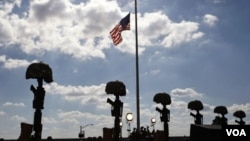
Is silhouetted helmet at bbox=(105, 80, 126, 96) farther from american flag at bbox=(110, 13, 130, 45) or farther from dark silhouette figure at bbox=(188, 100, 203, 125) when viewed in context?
dark silhouette figure at bbox=(188, 100, 203, 125)

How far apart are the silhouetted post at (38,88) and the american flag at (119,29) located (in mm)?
9414

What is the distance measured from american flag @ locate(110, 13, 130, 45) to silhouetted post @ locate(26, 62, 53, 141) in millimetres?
9414

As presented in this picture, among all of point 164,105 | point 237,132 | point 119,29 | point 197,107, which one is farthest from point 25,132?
point 197,107

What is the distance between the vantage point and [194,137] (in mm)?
13516

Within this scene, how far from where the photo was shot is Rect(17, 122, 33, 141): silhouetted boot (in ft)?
58.0

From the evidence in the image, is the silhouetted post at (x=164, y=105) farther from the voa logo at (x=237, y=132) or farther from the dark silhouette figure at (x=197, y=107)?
the voa logo at (x=237, y=132)

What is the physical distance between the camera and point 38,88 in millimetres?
19891

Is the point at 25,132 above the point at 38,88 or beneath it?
beneath

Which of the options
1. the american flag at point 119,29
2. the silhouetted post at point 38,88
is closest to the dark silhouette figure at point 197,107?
the american flag at point 119,29

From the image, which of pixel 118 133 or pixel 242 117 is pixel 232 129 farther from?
pixel 242 117

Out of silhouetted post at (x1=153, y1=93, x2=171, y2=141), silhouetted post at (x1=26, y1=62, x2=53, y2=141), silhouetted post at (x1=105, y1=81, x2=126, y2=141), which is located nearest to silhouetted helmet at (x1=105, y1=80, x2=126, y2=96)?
silhouetted post at (x1=105, y1=81, x2=126, y2=141)

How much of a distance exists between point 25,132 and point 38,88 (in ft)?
9.18

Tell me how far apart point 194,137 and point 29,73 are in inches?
406

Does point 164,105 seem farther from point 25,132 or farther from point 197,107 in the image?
point 25,132
